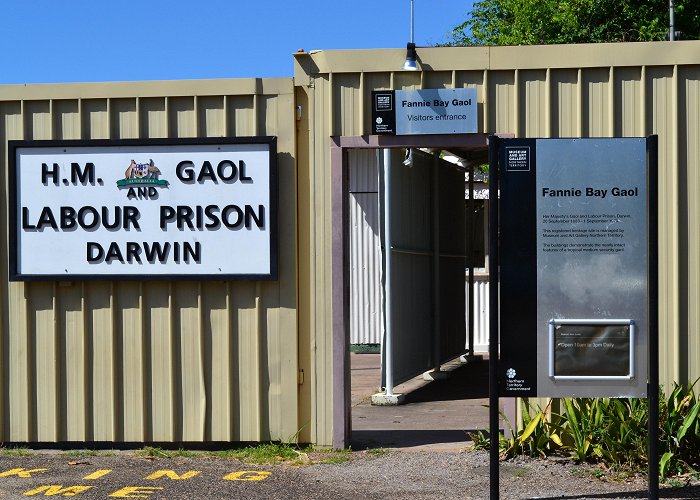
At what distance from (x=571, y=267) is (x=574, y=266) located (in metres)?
0.02

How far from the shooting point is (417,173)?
13.5 meters

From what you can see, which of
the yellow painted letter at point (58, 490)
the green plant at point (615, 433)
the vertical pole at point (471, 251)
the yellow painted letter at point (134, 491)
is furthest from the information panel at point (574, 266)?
the vertical pole at point (471, 251)

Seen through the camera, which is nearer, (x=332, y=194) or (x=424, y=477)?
(x=424, y=477)

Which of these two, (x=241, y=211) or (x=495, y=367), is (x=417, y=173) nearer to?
(x=241, y=211)

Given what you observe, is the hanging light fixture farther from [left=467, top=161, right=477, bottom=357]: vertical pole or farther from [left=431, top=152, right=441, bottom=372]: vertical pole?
[left=467, top=161, right=477, bottom=357]: vertical pole

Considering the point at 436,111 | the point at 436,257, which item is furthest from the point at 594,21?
the point at 436,111

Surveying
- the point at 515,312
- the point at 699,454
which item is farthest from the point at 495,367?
the point at 699,454

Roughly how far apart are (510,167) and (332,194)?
2494mm

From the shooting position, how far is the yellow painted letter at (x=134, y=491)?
25.5 feet

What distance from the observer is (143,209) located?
9438 millimetres

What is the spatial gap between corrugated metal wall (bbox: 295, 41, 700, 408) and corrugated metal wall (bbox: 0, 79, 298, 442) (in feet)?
3.68

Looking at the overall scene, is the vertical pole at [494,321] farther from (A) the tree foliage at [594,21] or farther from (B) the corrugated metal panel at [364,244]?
(A) the tree foliage at [594,21]

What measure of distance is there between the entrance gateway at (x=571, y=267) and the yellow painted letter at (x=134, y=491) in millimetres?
2561

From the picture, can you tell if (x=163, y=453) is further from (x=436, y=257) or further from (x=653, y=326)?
(x=436, y=257)
